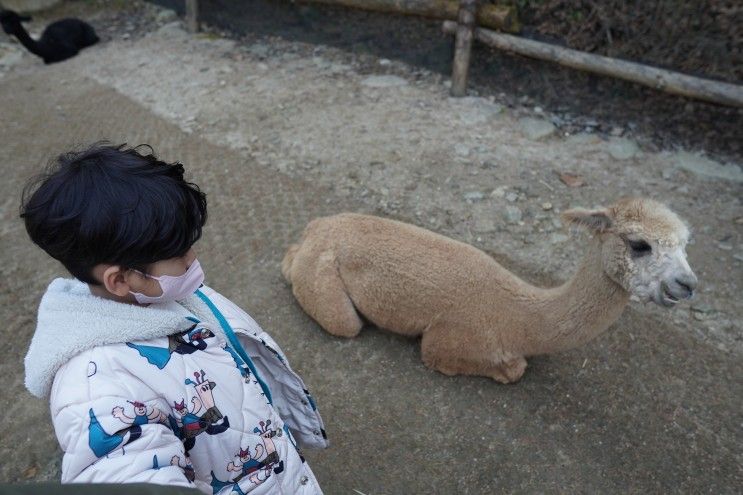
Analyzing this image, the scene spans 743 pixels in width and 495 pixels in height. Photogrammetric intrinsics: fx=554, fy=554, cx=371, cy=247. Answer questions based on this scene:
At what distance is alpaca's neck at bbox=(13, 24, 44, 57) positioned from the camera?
7.20 metres

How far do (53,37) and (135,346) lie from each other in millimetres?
7702

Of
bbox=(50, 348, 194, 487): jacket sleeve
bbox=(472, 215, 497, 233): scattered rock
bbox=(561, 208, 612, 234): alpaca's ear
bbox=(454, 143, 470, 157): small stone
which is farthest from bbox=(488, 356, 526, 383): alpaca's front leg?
bbox=(454, 143, 470, 157): small stone

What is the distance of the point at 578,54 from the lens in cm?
518

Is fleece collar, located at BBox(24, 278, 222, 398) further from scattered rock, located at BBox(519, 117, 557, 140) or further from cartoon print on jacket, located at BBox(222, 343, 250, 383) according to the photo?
scattered rock, located at BBox(519, 117, 557, 140)

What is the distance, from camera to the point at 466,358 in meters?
2.98

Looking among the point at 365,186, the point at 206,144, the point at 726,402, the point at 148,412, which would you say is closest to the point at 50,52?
the point at 206,144

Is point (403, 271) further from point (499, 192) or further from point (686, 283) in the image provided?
point (499, 192)

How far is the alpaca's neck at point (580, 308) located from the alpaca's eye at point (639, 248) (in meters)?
0.16

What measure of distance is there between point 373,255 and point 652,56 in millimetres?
3802

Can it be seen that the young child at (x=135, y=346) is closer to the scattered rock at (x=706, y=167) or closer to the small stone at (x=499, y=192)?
the small stone at (x=499, y=192)

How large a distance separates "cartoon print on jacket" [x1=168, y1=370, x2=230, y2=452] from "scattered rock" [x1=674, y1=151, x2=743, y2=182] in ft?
15.4

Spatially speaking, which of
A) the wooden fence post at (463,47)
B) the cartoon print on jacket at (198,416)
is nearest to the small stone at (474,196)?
the wooden fence post at (463,47)

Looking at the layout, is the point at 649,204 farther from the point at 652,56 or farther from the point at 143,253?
the point at 652,56

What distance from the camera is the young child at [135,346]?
1.21 m
